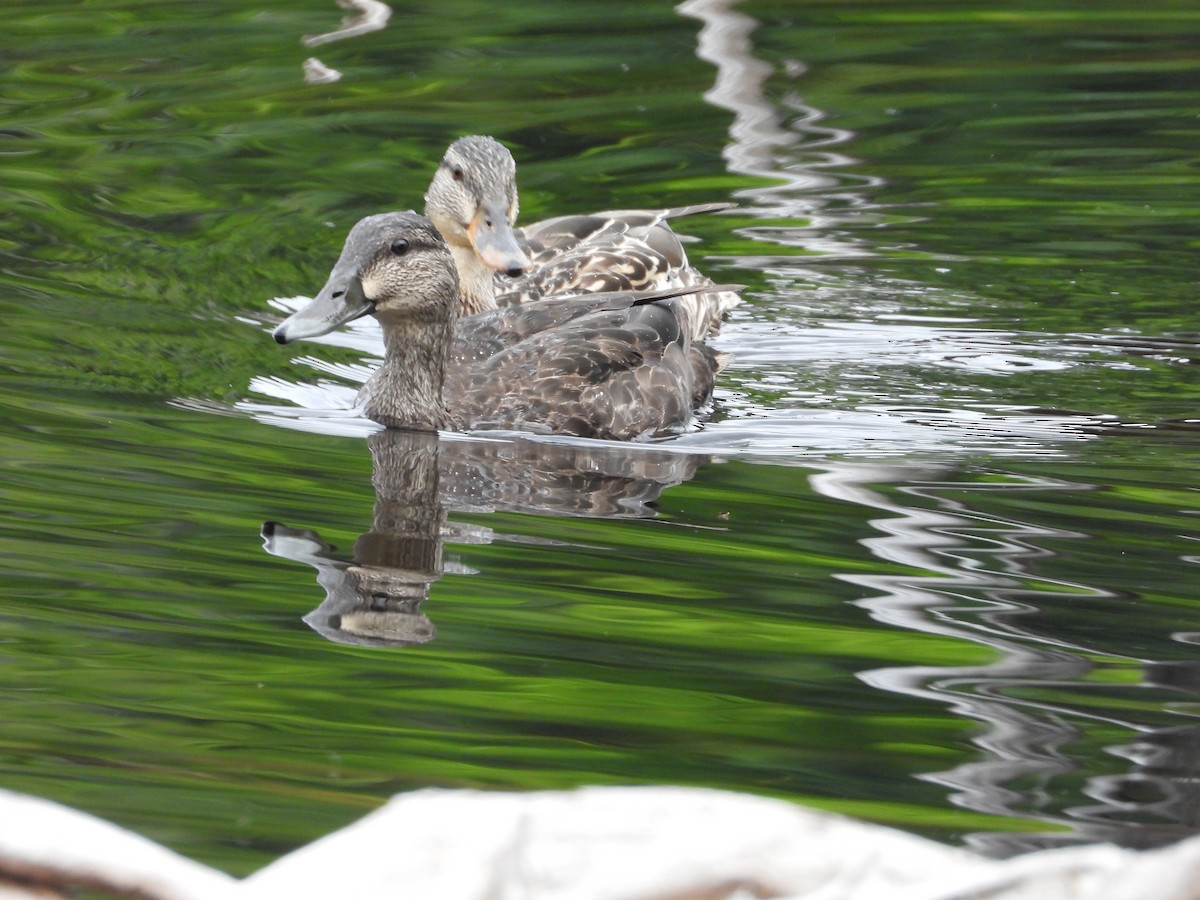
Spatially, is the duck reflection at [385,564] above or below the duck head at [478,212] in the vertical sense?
below

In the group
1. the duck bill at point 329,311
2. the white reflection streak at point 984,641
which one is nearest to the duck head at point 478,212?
the duck bill at point 329,311

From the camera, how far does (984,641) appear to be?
4395 millimetres

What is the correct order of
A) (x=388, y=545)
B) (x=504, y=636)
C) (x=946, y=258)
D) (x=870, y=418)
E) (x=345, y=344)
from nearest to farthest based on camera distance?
1. (x=504, y=636)
2. (x=388, y=545)
3. (x=870, y=418)
4. (x=345, y=344)
5. (x=946, y=258)

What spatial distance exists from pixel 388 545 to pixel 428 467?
4.29 ft

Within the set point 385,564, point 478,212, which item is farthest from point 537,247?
point 385,564

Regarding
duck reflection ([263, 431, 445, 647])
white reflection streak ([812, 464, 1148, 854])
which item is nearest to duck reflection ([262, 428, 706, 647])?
duck reflection ([263, 431, 445, 647])

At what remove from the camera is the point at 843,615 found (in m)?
4.64

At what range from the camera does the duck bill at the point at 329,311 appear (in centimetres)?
710

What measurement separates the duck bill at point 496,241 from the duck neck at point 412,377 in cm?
78

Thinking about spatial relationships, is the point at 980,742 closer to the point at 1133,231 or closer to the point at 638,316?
the point at 638,316

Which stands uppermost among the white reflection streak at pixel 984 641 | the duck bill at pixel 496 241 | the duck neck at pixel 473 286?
the duck bill at pixel 496 241

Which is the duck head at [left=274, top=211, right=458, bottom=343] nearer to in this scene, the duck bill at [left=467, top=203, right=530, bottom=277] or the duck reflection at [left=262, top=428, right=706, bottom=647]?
the duck reflection at [left=262, top=428, right=706, bottom=647]

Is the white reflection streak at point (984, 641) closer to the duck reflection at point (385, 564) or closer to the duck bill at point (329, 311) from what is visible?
the duck reflection at point (385, 564)

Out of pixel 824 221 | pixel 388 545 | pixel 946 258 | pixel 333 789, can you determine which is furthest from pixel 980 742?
pixel 824 221
